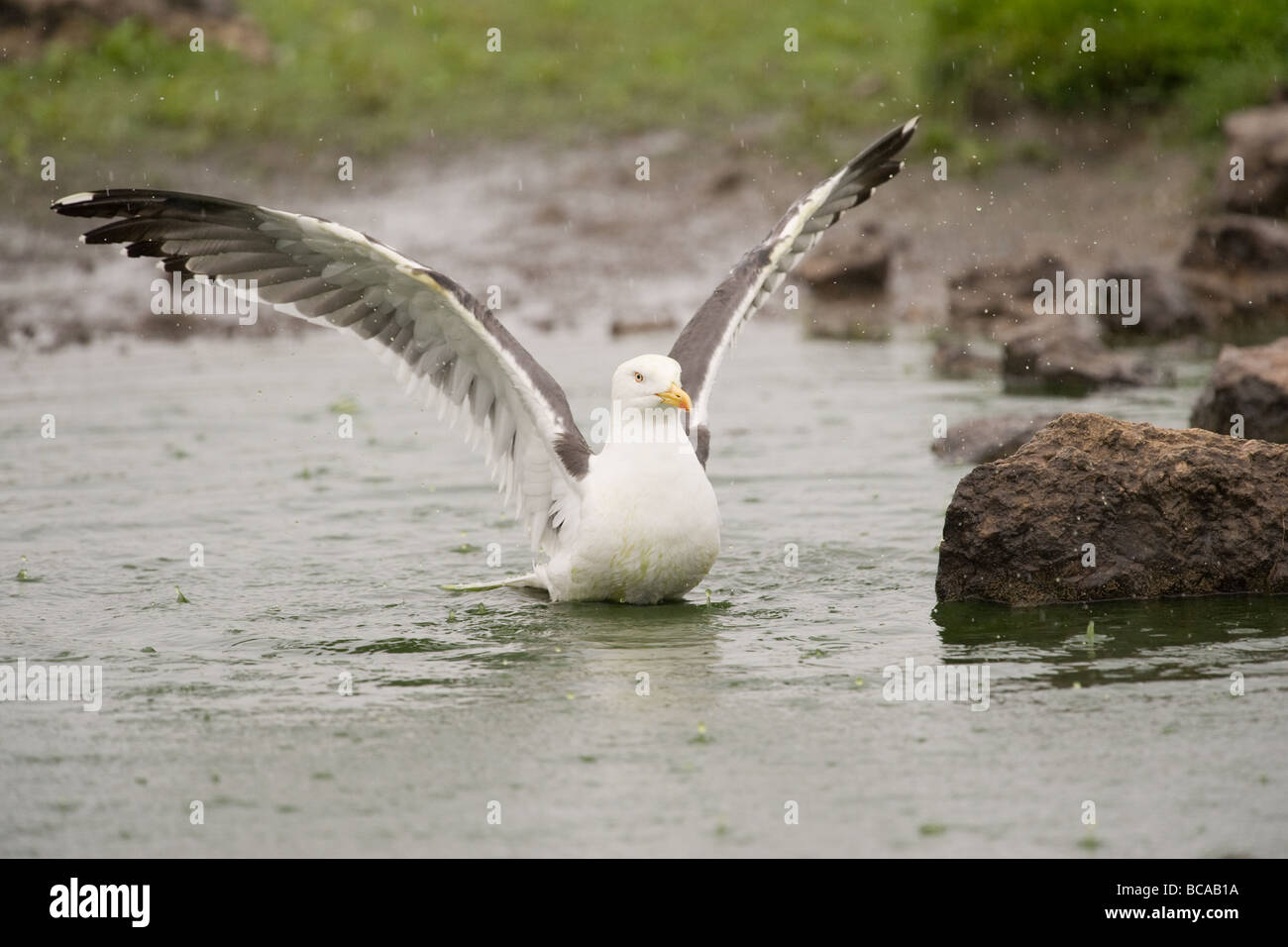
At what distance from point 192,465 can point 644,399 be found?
543cm

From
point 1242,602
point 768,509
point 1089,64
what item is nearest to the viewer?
point 1242,602

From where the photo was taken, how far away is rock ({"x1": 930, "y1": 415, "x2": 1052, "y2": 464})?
40.0 ft

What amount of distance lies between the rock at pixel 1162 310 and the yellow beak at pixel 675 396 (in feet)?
32.4

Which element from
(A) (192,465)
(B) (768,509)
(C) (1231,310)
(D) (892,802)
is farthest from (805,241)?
(C) (1231,310)

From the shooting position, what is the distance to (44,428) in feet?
46.3

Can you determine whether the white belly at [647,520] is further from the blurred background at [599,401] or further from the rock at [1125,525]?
the rock at [1125,525]

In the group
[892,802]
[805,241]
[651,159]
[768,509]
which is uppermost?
[651,159]

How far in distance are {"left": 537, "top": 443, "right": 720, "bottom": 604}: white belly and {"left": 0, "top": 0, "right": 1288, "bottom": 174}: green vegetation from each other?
49.6 feet

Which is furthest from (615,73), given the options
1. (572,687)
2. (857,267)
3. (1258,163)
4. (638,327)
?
(572,687)

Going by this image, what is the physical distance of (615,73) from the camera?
27422mm

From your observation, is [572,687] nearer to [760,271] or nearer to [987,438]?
[760,271]

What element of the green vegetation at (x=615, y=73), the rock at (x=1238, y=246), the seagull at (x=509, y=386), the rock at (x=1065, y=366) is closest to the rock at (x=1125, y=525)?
the seagull at (x=509, y=386)

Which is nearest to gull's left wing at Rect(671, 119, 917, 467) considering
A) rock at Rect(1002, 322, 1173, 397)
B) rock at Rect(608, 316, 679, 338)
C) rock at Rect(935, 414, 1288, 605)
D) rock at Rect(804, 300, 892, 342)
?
rock at Rect(935, 414, 1288, 605)

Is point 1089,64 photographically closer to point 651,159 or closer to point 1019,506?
point 651,159
